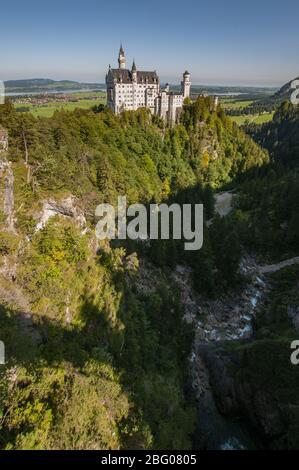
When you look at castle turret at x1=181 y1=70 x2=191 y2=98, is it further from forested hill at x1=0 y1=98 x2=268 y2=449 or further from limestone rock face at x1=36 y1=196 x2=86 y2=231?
limestone rock face at x1=36 y1=196 x2=86 y2=231

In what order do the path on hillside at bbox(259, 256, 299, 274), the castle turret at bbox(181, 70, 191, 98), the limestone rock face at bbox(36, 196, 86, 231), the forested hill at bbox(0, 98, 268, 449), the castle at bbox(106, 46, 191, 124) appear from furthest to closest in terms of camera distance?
the castle turret at bbox(181, 70, 191, 98)
the castle at bbox(106, 46, 191, 124)
the path on hillside at bbox(259, 256, 299, 274)
the limestone rock face at bbox(36, 196, 86, 231)
the forested hill at bbox(0, 98, 268, 449)

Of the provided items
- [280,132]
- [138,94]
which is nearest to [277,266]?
[138,94]

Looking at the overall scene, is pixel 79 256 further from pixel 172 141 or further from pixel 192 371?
pixel 172 141

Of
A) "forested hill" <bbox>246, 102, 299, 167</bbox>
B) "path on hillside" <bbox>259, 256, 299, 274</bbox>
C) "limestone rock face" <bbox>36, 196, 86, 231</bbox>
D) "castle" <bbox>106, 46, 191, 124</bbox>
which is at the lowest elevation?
"path on hillside" <bbox>259, 256, 299, 274</bbox>

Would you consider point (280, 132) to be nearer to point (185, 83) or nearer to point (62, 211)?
point (185, 83)

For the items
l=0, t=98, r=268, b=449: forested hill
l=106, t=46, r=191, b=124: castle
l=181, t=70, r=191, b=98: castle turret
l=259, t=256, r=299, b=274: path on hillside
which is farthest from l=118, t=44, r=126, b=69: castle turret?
l=259, t=256, r=299, b=274: path on hillside

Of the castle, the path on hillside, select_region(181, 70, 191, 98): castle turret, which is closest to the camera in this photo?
the path on hillside

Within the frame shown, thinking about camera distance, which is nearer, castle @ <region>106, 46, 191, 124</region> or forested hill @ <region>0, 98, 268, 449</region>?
forested hill @ <region>0, 98, 268, 449</region>
